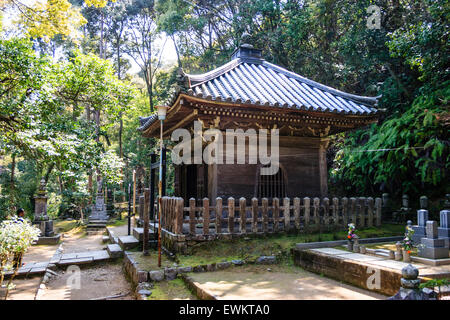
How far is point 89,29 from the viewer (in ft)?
89.1

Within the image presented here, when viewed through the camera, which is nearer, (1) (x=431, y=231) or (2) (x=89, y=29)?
(1) (x=431, y=231)

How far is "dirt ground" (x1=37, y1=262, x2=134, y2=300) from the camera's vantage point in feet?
20.7

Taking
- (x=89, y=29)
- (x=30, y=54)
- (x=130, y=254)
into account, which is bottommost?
(x=130, y=254)

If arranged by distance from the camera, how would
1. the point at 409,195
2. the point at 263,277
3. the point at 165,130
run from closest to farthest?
the point at 263,277 → the point at 165,130 → the point at 409,195

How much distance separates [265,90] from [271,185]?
3044 millimetres

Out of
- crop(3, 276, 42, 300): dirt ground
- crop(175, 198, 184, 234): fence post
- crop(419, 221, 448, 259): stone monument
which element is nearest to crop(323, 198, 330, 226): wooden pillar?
crop(419, 221, 448, 259): stone monument

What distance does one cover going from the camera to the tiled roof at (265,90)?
7.82 m

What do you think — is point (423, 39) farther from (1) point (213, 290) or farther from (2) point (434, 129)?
(1) point (213, 290)

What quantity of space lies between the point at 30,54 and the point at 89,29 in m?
23.0

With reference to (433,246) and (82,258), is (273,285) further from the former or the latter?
(82,258)

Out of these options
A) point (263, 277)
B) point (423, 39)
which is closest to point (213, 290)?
point (263, 277)

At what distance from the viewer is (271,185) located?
9.27 metres

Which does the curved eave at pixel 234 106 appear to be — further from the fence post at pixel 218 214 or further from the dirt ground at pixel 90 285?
the dirt ground at pixel 90 285

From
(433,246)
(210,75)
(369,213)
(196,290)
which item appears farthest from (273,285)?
(210,75)
